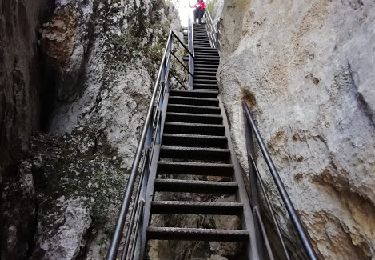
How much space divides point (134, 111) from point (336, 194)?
15.7 ft

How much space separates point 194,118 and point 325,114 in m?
3.11

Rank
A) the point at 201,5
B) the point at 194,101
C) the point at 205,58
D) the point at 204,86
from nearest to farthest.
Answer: the point at 194,101 < the point at 204,86 < the point at 205,58 < the point at 201,5

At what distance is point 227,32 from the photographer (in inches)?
246

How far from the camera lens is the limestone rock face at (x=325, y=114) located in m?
1.81

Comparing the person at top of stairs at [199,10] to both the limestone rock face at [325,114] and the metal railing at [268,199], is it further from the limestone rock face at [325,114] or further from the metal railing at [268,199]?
the metal railing at [268,199]

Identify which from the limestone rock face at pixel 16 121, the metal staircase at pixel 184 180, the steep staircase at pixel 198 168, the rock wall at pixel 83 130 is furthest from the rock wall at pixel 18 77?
the steep staircase at pixel 198 168

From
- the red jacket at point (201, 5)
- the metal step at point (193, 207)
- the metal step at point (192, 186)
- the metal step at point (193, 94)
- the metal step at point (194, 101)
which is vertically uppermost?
the red jacket at point (201, 5)

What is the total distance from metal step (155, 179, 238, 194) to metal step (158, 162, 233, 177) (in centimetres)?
33

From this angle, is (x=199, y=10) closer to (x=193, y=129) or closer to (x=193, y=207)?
(x=193, y=129)

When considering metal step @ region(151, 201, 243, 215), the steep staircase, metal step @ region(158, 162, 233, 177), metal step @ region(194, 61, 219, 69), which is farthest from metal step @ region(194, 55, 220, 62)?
metal step @ region(151, 201, 243, 215)

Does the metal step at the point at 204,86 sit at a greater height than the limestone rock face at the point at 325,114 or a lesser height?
greater

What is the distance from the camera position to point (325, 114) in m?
2.22

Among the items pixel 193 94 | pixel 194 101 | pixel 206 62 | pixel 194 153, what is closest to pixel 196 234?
pixel 194 153

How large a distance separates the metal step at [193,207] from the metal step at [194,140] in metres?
1.41
